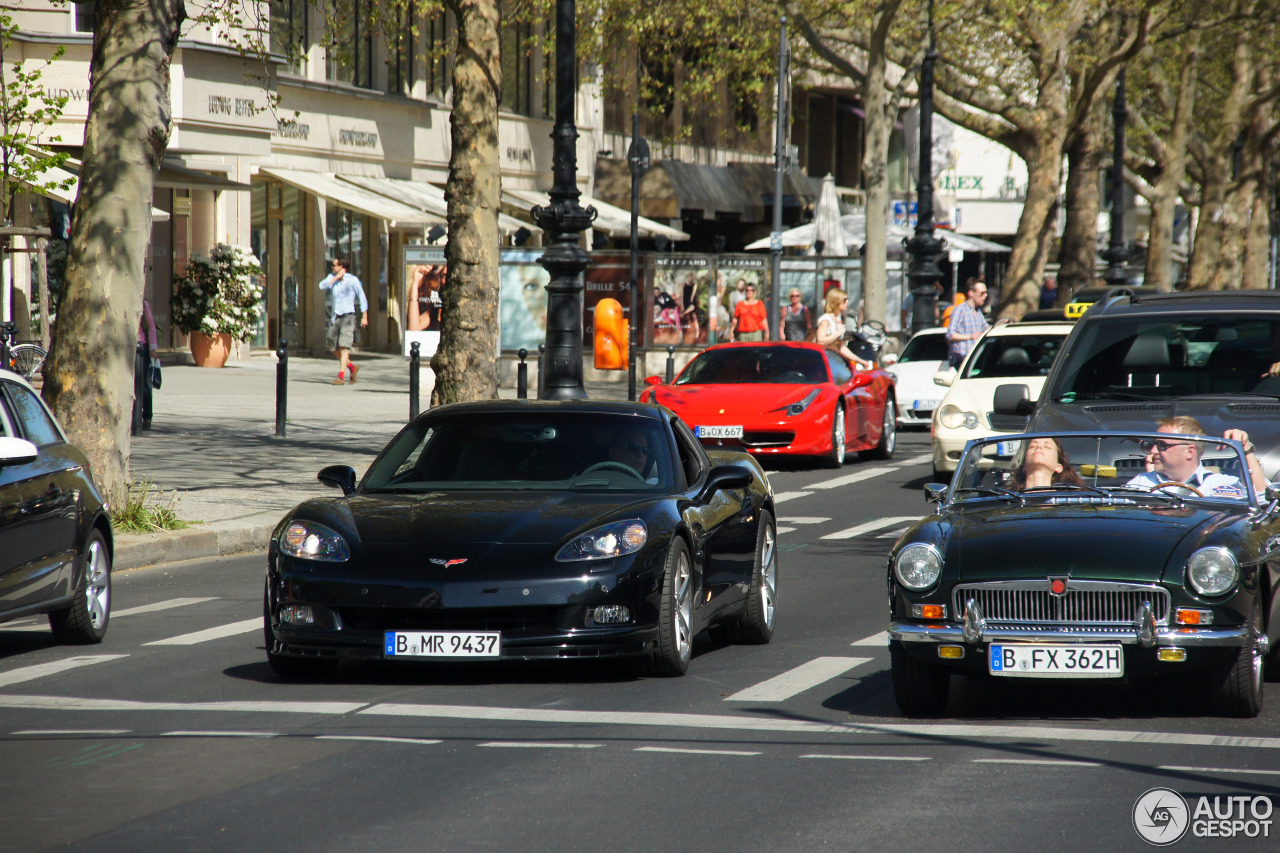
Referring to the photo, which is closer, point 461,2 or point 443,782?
point 443,782

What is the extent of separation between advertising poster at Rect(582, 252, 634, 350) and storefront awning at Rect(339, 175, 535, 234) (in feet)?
17.2

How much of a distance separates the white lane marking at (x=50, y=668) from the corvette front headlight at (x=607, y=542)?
8.24 ft

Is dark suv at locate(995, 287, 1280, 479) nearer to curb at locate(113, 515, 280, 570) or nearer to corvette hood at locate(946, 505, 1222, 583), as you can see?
corvette hood at locate(946, 505, 1222, 583)

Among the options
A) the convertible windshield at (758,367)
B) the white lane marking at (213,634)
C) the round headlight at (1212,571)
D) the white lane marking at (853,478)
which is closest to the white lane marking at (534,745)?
the round headlight at (1212,571)

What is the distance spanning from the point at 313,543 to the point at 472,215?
11348mm

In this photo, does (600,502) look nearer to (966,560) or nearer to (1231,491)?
(966,560)

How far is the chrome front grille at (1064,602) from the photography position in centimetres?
690

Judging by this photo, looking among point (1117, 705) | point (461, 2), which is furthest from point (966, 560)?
point (461, 2)

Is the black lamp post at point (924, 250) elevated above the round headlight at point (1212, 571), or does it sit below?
above

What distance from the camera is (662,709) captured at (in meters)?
7.50

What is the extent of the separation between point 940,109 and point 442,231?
36.4 feet

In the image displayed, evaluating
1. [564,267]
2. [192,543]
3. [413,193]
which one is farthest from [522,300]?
[192,543]

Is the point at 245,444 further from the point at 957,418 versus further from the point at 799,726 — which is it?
the point at 799,726

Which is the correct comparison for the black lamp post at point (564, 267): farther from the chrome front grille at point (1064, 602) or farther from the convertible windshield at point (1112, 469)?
the chrome front grille at point (1064, 602)
